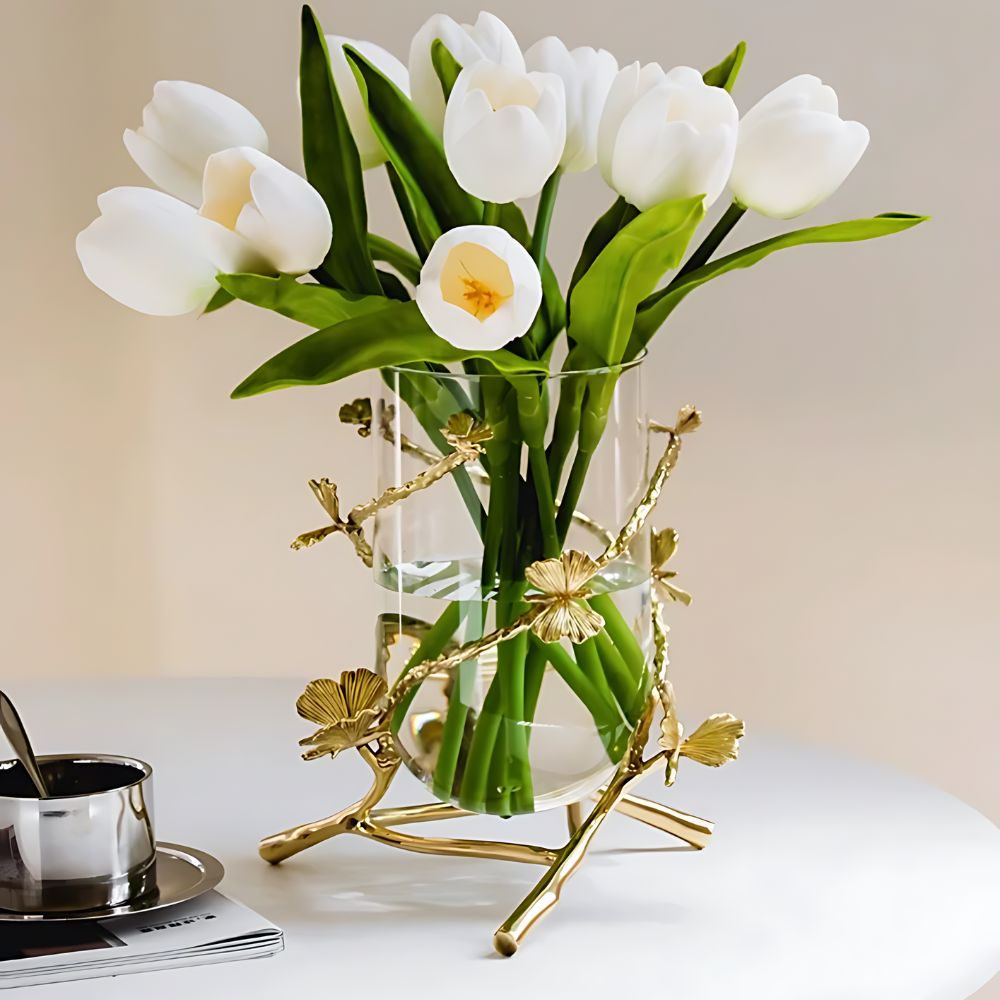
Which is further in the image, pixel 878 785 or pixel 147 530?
pixel 147 530

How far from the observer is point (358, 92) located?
0.86 metres

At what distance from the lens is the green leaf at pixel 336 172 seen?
84cm

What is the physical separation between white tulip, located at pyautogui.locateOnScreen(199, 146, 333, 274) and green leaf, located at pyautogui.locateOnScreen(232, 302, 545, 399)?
0.05m

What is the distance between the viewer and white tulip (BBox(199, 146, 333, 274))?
2.50 feet

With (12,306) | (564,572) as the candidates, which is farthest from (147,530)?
(564,572)

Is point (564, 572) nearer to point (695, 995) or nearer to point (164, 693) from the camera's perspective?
point (695, 995)

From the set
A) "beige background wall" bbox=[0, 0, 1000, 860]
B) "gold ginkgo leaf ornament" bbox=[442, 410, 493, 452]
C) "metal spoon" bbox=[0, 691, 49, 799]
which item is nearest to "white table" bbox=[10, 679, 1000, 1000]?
"metal spoon" bbox=[0, 691, 49, 799]

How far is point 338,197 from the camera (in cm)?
85

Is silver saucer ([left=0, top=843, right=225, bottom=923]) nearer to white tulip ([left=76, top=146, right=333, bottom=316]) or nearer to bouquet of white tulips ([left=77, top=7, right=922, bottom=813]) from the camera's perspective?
bouquet of white tulips ([left=77, top=7, right=922, bottom=813])

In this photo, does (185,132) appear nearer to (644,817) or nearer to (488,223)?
(488,223)

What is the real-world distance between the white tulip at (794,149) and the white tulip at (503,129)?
0.11 m

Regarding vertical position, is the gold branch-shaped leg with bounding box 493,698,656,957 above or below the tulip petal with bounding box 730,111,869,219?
below

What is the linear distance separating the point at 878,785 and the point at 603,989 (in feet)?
1.46

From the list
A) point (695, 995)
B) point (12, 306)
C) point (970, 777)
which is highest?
point (12, 306)
